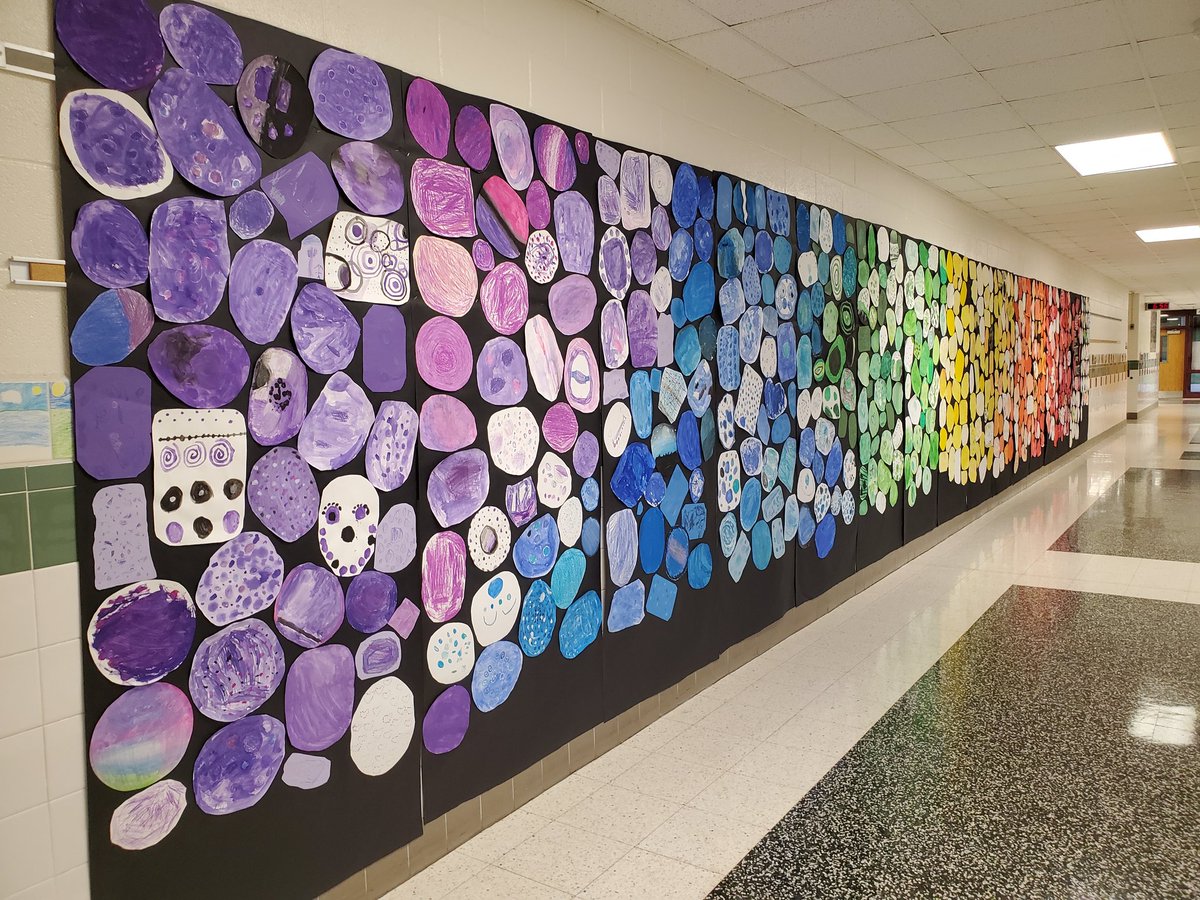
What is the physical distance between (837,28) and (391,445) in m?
2.53

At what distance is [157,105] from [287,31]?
1.47 ft

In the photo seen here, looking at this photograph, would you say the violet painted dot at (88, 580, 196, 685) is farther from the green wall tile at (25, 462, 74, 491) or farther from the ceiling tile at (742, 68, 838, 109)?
the ceiling tile at (742, 68, 838, 109)

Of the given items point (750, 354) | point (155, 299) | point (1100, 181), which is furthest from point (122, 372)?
point (1100, 181)

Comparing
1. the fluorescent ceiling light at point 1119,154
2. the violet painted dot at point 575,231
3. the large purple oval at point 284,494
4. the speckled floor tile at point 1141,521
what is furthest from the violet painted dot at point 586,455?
the speckled floor tile at point 1141,521

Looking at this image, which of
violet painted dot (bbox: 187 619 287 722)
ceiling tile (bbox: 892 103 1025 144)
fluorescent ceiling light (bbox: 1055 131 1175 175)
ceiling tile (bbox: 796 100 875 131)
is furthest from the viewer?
fluorescent ceiling light (bbox: 1055 131 1175 175)

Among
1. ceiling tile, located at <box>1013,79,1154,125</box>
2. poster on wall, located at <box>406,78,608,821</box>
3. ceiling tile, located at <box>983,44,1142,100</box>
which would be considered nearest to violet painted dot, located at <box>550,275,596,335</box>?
poster on wall, located at <box>406,78,608,821</box>

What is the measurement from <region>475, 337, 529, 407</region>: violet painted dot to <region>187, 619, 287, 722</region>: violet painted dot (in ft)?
3.30

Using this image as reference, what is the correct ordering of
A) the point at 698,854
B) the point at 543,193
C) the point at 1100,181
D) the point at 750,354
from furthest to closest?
the point at 1100,181
the point at 750,354
the point at 543,193
the point at 698,854

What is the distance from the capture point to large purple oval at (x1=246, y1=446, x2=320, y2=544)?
211cm

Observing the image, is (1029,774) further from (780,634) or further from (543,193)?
(543,193)

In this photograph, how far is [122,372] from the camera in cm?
182

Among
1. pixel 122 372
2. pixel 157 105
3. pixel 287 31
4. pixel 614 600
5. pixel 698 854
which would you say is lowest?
pixel 698 854

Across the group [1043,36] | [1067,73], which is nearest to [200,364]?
[1043,36]

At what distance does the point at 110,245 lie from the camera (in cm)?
179
